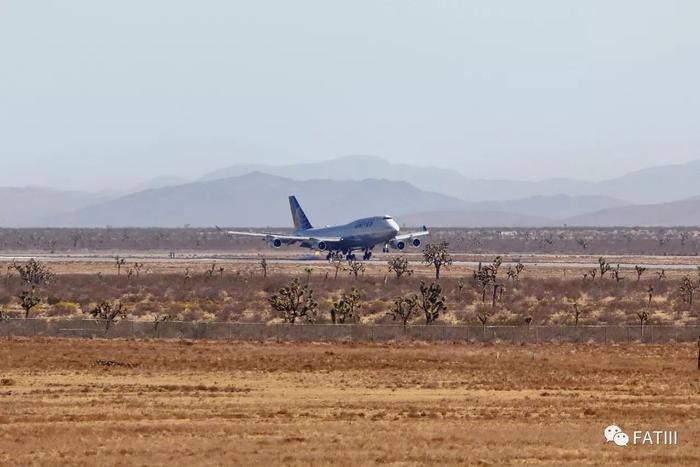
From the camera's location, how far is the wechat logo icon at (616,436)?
32.5m

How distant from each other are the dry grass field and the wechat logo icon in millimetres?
326

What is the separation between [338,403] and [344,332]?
21.9 m

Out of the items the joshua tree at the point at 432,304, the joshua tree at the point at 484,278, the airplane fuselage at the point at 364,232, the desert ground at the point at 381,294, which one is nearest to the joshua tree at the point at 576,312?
the desert ground at the point at 381,294

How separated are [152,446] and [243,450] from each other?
2.52 metres

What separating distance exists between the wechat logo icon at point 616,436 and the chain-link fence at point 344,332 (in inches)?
1076

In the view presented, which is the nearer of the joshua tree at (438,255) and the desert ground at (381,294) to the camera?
the desert ground at (381,294)

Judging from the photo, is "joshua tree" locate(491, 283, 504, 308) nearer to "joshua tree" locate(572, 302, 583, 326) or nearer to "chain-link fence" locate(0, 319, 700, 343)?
"joshua tree" locate(572, 302, 583, 326)

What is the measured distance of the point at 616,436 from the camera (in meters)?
33.1

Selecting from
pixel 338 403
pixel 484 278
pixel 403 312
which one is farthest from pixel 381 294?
pixel 338 403

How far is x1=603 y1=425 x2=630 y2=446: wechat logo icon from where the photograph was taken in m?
32.5

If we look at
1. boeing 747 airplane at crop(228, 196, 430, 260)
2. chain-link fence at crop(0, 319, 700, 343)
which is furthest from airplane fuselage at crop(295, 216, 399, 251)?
chain-link fence at crop(0, 319, 700, 343)

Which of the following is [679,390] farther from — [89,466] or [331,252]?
[331,252]

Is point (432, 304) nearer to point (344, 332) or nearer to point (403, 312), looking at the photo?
point (403, 312)

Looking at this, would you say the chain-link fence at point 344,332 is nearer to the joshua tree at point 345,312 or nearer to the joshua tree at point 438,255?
the joshua tree at point 345,312
